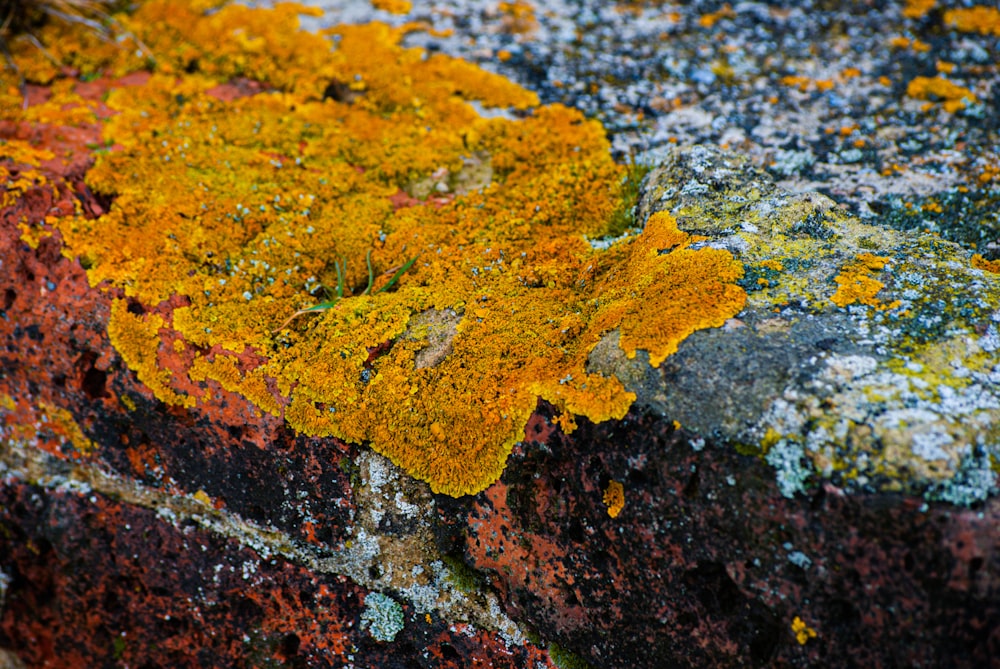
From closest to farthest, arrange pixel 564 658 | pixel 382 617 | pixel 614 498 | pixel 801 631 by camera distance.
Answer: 1. pixel 801 631
2. pixel 614 498
3. pixel 564 658
4. pixel 382 617

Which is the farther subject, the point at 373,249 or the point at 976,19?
the point at 976,19

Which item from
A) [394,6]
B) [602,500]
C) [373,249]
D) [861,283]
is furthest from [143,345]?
[394,6]

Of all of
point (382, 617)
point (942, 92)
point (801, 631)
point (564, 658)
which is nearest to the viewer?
point (801, 631)

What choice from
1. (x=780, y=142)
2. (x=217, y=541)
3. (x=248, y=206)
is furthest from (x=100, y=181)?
(x=780, y=142)

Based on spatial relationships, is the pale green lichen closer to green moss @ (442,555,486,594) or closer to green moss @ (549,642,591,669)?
green moss @ (442,555,486,594)

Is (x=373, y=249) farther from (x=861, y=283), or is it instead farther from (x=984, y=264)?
(x=984, y=264)

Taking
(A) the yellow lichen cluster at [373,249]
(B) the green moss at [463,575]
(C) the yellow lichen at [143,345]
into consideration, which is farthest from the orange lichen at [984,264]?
(C) the yellow lichen at [143,345]

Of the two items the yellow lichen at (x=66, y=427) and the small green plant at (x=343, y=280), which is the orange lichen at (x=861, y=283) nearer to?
the small green plant at (x=343, y=280)
